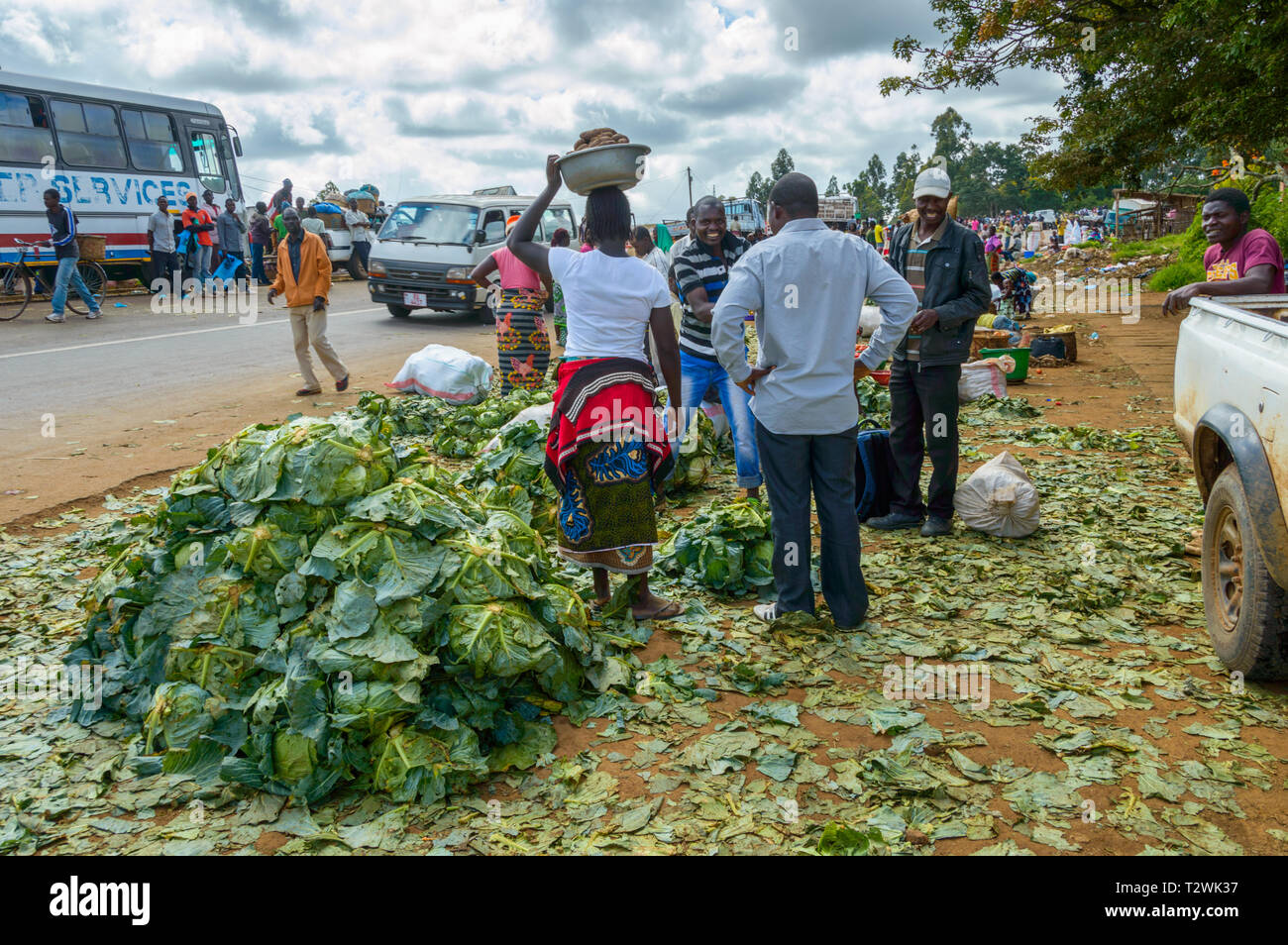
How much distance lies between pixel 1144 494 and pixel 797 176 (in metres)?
3.94

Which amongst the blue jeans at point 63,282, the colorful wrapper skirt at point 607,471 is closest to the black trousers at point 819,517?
the colorful wrapper skirt at point 607,471

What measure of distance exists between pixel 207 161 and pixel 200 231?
9.74 feet

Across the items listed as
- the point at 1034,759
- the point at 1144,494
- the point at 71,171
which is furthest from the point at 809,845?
the point at 71,171

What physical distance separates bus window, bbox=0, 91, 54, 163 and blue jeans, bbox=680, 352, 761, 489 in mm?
16219

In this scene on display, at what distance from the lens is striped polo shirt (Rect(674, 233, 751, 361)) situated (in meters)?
5.78

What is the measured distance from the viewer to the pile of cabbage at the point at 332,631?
3.23m

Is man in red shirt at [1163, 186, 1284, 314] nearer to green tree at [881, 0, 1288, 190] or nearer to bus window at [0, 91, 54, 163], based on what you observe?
green tree at [881, 0, 1288, 190]

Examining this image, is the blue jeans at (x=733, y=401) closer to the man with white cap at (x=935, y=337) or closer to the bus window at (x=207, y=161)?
the man with white cap at (x=935, y=337)

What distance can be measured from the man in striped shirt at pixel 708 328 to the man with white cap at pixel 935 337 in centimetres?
96

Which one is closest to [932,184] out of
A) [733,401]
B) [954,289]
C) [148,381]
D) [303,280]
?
[954,289]

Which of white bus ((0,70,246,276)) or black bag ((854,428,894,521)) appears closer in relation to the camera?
black bag ((854,428,894,521))

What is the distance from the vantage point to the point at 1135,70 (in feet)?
40.3

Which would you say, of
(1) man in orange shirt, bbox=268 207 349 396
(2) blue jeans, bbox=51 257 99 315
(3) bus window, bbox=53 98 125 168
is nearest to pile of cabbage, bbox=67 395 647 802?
(1) man in orange shirt, bbox=268 207 349 396

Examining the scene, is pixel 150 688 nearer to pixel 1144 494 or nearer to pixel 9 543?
pixel 9 543
